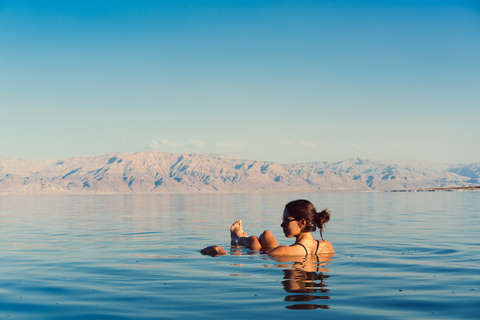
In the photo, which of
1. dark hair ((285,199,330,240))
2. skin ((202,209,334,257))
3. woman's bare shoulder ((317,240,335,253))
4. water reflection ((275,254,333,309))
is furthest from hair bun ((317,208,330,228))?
woman's bare shoulder ((317,240,335,253))

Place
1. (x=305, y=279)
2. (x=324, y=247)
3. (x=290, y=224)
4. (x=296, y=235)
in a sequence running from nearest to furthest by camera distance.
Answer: (x=305, y=279)
(x=290, y=224)
(x=296, y=235)
(x=324, y=247)

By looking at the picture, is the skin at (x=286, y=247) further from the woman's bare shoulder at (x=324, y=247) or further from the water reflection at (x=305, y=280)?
the water reflection at (x=305, y=280)

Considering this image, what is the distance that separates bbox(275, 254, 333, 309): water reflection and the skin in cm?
22

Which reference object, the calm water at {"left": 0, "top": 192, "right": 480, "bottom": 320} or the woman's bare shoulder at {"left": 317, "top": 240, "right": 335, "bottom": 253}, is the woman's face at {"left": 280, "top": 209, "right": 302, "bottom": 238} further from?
the woman's bare shoulder at {"left": 317, "top": 240, "right": 335, "bottom": 253}

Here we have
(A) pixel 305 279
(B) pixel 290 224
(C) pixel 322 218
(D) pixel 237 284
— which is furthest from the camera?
(B) pixel 290 224

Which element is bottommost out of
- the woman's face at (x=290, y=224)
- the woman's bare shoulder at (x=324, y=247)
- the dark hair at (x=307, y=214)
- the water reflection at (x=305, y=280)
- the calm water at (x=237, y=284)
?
the calm water at (x=237, y=284)

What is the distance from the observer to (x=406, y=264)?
1224 cm

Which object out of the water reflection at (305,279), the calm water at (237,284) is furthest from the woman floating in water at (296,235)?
the calm water at (237,284)

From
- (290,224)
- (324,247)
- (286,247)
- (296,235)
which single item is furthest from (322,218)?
(324,247)

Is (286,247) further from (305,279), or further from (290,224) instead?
(305,279)

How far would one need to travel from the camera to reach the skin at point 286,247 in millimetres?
10320

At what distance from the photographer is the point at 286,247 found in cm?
1177

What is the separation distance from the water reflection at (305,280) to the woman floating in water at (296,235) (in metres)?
0.21

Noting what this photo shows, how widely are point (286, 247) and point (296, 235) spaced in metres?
1.06
